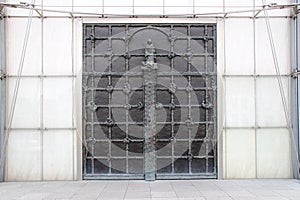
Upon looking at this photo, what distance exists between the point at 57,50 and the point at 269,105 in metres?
5.89

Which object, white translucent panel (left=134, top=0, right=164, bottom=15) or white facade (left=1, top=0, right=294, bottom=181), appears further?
white translucent panel (left=134, top=0, right=164, bottom=15)

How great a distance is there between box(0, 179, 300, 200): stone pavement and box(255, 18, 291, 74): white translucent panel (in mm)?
3022

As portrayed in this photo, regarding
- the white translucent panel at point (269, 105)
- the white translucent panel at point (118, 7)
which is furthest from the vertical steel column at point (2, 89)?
the white translucent panel at point (269, 105)

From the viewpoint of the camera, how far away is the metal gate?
9516 millimetres

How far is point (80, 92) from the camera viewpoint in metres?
9.49

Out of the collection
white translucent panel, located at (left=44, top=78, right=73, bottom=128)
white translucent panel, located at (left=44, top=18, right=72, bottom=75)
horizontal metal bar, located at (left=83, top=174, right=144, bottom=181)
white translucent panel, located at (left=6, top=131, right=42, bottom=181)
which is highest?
white translucent panel, located at (left=44, top=18, right=72, bottom=75)

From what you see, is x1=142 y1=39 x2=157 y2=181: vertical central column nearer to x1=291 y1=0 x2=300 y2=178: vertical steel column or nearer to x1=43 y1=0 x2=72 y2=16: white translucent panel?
x1=43 y1=0 x2=72 y2=16: white translucent panel

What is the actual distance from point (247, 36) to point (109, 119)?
4356mm

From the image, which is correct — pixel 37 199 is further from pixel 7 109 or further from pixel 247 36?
pixel 247 36

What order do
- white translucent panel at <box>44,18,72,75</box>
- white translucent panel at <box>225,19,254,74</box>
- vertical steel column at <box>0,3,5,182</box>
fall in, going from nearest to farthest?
vertical steel column at <box>0,3,5,182</box>
white translucent panel at <box>44,18,72,75</box>
white translucent panel at <box>225,19,254,74</box>

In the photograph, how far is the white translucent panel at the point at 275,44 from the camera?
31.4ft

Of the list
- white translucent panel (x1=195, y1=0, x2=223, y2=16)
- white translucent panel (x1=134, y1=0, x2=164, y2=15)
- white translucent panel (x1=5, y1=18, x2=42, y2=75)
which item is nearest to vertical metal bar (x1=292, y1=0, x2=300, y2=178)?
white translucent panel (x1=195, y1=0, x2=223, y2=16)

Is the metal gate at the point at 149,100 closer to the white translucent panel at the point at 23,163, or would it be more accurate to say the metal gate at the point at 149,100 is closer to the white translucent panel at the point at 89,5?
the white translucent panel at the point at 89,5

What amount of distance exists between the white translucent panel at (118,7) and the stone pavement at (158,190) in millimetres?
4526
